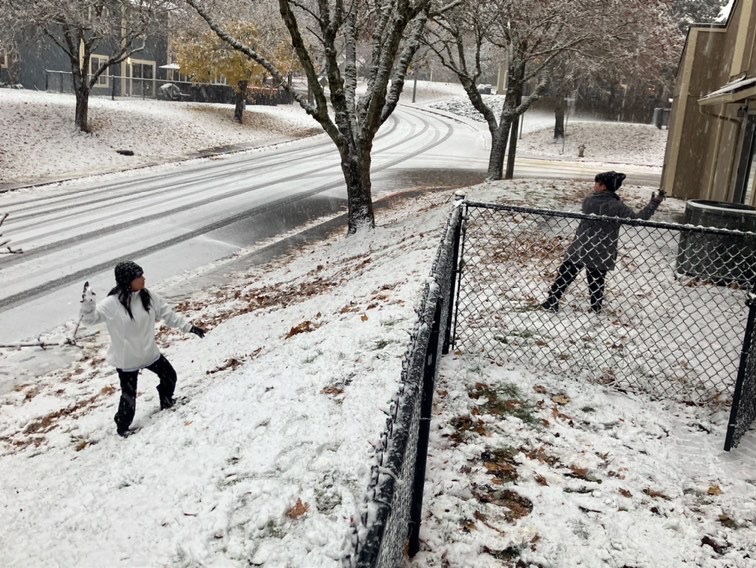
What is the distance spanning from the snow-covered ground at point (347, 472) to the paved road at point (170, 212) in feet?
14.9

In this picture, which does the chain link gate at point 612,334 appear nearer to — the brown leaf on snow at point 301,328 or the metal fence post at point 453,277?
the metal fence post at point 453,277

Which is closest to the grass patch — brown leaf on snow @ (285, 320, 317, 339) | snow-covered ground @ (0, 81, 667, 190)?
brown leaf on snow @ (285, 320, 317, 339)

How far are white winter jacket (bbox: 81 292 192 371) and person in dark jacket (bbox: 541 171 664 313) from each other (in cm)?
390

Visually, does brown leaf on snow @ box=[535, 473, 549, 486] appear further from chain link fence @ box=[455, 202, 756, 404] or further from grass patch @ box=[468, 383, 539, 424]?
chain link fence @ box=[455, 202, 756, 404]

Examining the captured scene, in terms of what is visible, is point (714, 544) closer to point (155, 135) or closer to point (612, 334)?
point (612, 334)

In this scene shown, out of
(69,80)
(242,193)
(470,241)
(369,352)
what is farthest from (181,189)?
(69,80)

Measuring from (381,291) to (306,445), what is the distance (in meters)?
3.79

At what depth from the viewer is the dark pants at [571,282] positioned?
6555 millimetres

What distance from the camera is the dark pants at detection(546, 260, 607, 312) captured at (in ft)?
21.5

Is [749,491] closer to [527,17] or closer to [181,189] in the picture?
[527,17]

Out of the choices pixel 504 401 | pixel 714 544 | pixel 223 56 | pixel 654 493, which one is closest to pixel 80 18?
pixel 223 56

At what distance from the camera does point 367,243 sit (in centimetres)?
1309

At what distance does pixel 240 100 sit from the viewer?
124 ft

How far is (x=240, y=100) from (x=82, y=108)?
40.6 feet
